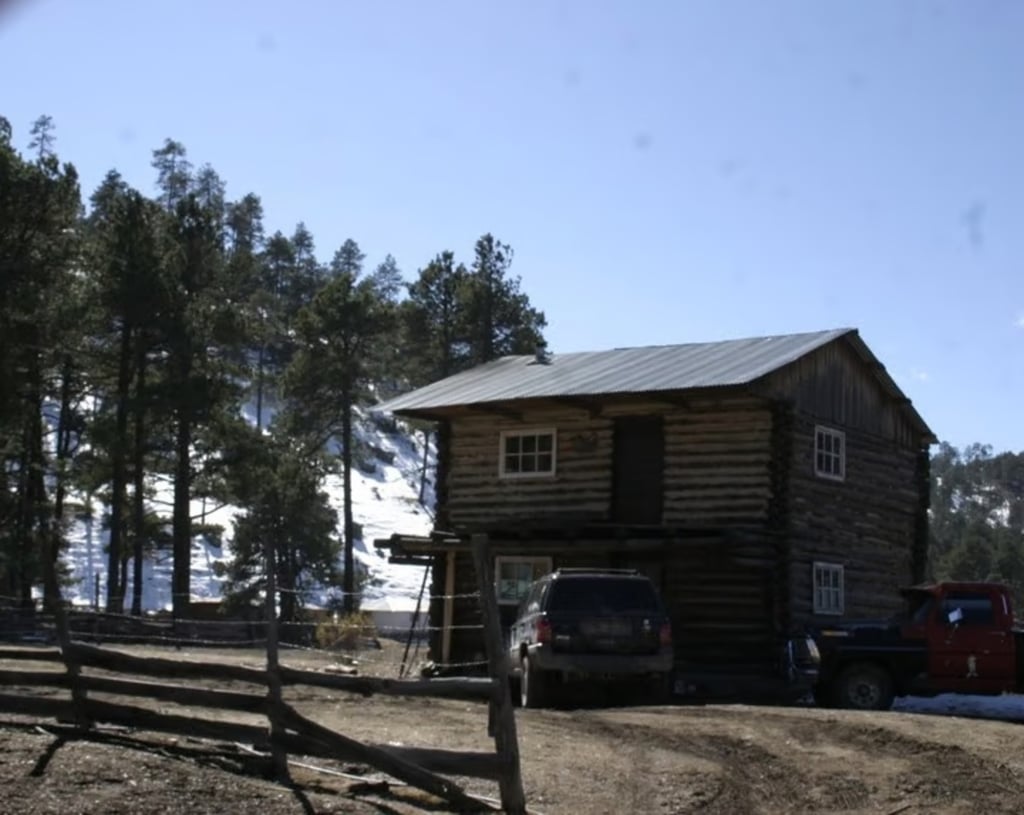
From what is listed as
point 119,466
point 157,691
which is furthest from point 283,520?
point 157,691

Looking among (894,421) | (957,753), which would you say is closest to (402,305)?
(894,421)

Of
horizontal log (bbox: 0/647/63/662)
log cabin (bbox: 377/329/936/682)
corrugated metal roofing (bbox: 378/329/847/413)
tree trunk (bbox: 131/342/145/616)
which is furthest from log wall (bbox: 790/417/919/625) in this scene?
tree trunk (bbox: 131/342/145/616)

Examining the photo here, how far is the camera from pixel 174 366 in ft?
162

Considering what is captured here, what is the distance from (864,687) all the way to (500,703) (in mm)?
12456

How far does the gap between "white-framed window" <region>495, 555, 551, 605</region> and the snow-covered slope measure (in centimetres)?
4244

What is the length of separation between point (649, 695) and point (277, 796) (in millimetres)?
11596

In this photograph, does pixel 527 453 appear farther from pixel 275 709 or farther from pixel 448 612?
pixel 275 709

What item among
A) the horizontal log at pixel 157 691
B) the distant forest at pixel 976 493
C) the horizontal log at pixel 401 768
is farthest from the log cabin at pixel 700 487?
the distant forest at pixel 976 493

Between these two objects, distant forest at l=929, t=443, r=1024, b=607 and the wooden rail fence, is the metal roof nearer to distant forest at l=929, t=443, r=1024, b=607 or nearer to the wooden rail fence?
the wooden rail fence

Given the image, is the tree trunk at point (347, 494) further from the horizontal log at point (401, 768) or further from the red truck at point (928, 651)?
the horizontal log at point (401, 768)

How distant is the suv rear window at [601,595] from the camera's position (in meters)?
20.7

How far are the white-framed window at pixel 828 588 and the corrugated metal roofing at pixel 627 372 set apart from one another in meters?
4.30

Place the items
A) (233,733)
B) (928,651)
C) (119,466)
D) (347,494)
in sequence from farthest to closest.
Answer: (347,494) < (119,466) < (928,651) < (233,733)

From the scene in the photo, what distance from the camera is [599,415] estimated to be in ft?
98.3
